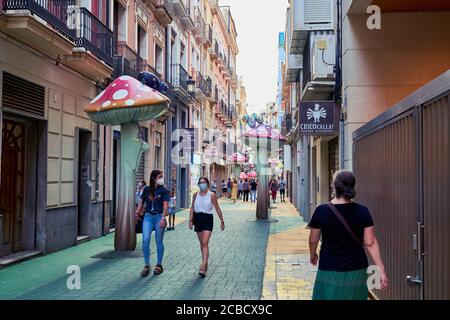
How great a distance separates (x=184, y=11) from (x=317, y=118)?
613 inches

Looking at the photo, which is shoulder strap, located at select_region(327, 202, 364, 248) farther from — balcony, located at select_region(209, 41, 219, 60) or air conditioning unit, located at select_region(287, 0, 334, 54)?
balcony, located at select_region(209, 41, 219, 60)

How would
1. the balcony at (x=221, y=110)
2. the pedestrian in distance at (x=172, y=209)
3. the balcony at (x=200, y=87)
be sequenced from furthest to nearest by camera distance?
1. the balcony at (x=221, y=110)
2. the balcony at (x=200, y=87)
3. the pedestrian in distance at (x=172, y=209)

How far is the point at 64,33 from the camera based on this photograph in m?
11.3

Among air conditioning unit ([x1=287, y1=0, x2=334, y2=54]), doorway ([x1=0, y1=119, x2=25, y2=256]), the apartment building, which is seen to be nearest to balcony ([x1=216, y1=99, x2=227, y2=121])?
air conditioning unit ([x1=287, y1=0, x2=334, y2=54])

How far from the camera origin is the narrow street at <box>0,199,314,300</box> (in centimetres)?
737

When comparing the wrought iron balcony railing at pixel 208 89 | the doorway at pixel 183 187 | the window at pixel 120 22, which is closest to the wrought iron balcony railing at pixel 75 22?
the window at pixel 120 22

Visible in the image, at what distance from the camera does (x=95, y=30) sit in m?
13.2

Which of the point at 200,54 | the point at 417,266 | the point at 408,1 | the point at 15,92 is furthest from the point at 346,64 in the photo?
the point at 200,54

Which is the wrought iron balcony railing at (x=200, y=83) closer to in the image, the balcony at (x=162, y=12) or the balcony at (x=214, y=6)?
the balcony at (x=162, y=12)

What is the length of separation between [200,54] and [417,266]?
29.7m

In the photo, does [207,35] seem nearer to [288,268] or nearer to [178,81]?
[178,81]

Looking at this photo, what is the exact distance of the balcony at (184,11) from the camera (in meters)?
24.4

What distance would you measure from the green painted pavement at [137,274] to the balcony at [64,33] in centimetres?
431

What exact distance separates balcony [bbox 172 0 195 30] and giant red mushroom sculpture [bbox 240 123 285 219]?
294 inches
